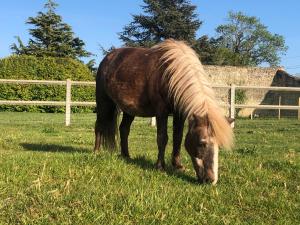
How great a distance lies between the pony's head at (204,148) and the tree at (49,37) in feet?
109

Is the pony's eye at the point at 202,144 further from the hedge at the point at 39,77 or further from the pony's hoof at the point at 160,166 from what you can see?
the hedge at the point at 39,77

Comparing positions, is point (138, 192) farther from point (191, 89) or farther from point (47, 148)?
point (47, 148)

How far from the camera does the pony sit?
16.4 feet

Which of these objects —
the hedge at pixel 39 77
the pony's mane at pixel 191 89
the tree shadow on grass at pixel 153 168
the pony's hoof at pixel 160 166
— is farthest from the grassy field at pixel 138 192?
the hedge at pixel 39 77

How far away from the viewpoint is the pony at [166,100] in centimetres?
499

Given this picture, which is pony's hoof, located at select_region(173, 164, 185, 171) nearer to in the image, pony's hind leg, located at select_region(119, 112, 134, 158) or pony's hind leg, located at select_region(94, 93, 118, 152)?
pony's hind leg, located at select_region(119, 112, 134, 158)

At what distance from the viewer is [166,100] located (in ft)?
19.0

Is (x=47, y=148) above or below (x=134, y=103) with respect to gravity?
below

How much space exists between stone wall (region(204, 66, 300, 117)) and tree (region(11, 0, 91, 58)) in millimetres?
13054

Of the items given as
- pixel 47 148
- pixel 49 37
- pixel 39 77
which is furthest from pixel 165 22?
pixel 47 148

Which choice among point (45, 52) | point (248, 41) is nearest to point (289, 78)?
point (45, 52)

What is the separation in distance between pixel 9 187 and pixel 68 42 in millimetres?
35099

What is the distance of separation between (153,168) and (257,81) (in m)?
27.9

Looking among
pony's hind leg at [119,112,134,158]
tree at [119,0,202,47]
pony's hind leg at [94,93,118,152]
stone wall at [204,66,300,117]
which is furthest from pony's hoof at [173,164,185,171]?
tree at [119,0,202,47]
